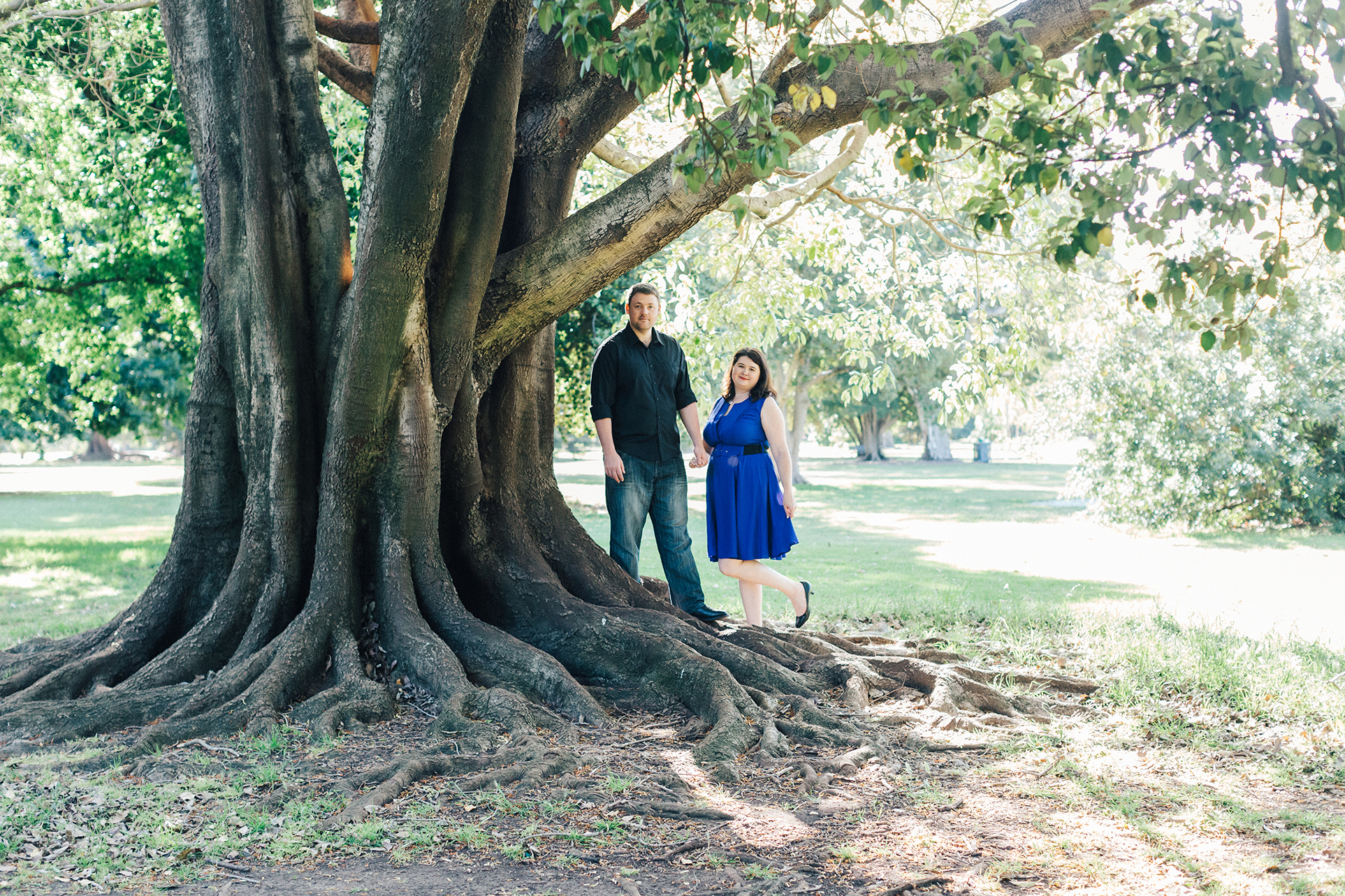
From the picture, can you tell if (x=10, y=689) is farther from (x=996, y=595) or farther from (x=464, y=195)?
(x=996, y=595)

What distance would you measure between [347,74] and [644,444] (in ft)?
11.0

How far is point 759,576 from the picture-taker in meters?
7.08

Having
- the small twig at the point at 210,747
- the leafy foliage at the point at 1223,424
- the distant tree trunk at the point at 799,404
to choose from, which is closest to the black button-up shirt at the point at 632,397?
the small twig at the point at 210,747

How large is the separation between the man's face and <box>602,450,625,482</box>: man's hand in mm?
917

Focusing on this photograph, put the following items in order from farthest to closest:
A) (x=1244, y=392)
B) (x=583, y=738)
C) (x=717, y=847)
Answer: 1. (x=1244, y=392)
2. (x=583, y=738)
3. (x=717, y=847)

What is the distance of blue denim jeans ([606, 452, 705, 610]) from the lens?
7.04 metres

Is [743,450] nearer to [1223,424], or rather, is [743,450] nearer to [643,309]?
[643,309]

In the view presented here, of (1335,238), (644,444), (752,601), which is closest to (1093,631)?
(752,601)

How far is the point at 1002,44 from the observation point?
3422mm

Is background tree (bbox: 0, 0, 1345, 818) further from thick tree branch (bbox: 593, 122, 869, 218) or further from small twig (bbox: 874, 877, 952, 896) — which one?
thick tree branch (bbox: 593, 122, 869, 218)

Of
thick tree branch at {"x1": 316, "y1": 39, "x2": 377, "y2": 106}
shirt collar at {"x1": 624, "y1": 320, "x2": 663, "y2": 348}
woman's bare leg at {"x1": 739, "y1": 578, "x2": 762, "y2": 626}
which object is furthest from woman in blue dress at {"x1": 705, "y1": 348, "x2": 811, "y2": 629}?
thick tree branch at {"x1": 316, "y1": 39, "x2": 377, "y2": 106}

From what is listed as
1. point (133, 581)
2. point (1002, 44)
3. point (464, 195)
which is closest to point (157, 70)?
point (133, 581)

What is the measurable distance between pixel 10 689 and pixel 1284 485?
18.8 metres

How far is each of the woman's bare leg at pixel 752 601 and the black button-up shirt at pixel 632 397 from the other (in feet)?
3.61
